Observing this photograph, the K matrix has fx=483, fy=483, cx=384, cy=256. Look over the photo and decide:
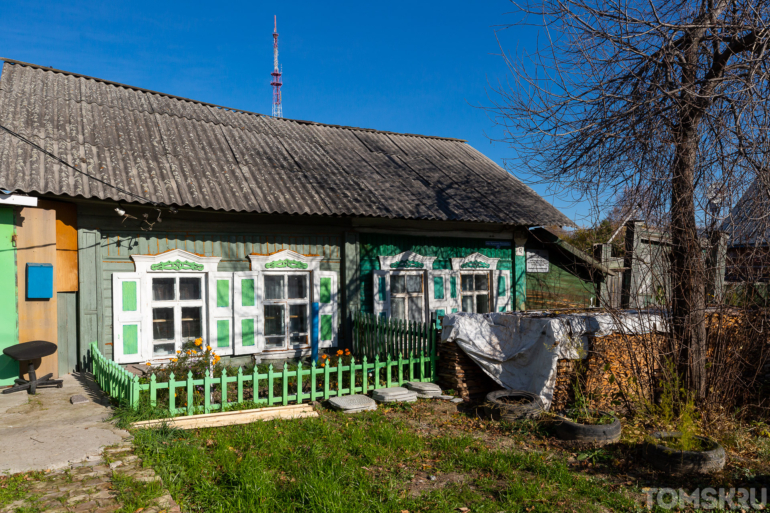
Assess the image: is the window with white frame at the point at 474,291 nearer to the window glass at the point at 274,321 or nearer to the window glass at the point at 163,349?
the window glass at the point at 274,321

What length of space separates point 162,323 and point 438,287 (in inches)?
207

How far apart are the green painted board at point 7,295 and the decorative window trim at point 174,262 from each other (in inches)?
57.6

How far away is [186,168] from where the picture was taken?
8.24m

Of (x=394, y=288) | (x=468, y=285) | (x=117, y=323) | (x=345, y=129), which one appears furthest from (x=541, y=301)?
(x=117, y=323)

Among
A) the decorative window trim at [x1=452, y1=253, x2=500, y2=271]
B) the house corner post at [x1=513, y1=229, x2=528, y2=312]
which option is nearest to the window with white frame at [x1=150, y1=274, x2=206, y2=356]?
the decorative window trim at [x1=452, y1=253, x2=500, y2=271]

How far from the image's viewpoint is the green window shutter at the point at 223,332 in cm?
786

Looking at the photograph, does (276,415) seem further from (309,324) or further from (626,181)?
(626,181)

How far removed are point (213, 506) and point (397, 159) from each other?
958cm

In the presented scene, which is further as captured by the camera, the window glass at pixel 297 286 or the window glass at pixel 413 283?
the window glass at pixel 413 283

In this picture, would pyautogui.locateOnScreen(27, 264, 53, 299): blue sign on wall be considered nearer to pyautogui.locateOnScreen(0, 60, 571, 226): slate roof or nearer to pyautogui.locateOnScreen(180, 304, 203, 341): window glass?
pyautogui.locateOnScreen(0, 60, 571, 226): slate roof

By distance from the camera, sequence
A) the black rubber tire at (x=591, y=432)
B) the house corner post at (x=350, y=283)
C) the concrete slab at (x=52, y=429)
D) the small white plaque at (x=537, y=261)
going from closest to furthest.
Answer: the concrete slab at (x=52, y=429) → the black rubber tire at (x=591, y=432) → the house corner post at (x=350, y=283) → the small white plaque at (x=537, y=261)

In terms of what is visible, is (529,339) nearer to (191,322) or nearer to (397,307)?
(397,307)

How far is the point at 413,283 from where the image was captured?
991cm

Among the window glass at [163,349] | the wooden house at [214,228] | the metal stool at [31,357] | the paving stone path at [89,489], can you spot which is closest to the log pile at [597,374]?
the wooden house at [214,228]
